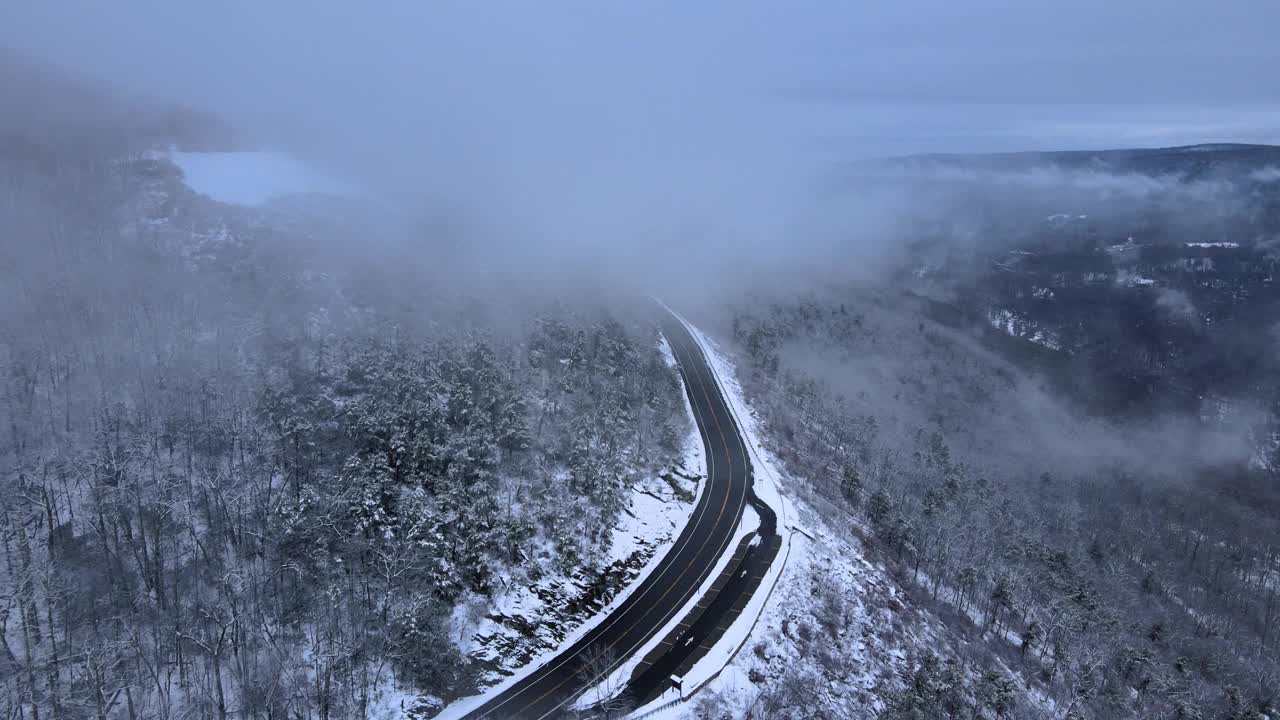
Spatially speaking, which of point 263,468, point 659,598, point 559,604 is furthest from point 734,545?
point 263,468

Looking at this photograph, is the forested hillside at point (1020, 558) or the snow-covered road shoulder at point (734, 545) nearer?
the snow-covered road shoulder at point (734, 545)

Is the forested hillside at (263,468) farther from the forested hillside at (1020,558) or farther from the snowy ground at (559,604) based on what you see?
the forested hillside at (1020,558)

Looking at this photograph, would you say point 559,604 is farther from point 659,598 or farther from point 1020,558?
point 1020,558

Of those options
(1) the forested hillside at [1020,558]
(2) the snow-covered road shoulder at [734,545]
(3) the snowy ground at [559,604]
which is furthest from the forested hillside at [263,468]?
(1) the forested hillside at [1020,558]

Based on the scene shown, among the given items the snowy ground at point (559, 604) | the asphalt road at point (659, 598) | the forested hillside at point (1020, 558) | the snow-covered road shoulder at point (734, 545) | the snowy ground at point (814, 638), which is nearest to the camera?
the asphalt road at point (659, 598)

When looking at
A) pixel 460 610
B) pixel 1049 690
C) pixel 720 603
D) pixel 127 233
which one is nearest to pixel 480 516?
pixel 460 610

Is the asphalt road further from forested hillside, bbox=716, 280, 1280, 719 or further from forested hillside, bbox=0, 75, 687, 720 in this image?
forested hillside, bbox=716, 280, 1280, 719

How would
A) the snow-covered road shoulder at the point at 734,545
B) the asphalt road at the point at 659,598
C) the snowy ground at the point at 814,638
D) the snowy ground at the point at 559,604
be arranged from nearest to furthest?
1. the asphalt road at the point at 659,598
2. the snow-covered road shoulder at the point at 734,545
3. the snowy ground at the point at 814,638
4. the snowy ground at the point at 559,604
